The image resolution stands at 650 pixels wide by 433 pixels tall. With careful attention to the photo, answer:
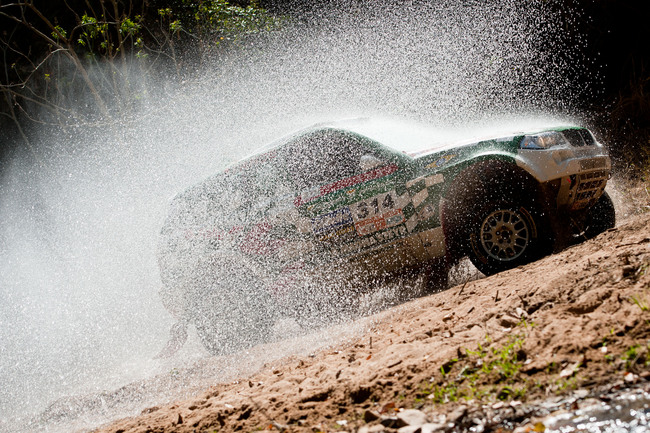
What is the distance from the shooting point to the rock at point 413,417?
243 centimetres

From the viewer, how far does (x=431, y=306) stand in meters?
4.42

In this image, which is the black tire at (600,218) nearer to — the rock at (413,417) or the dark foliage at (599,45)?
the dark foliage at (599,45)

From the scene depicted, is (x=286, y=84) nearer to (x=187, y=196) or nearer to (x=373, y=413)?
(x=187, y=196)

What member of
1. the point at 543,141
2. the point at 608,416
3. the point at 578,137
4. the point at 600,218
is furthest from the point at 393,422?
the point at 600,218

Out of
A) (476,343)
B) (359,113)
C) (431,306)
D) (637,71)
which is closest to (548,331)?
(476,343)

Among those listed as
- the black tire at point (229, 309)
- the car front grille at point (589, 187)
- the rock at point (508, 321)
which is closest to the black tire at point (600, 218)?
the car front grille at point (589, 187)

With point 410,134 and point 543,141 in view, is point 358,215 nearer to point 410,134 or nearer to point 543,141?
point 410,134

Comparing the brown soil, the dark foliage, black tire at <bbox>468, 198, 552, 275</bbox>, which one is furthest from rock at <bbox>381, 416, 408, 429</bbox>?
the dark foliage

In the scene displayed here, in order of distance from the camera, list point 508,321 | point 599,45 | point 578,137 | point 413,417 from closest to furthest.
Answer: point 413,417 < point 508,321 < point 578,137 < point 599,45

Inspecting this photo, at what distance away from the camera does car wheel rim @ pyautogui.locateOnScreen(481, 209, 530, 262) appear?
4691 mm

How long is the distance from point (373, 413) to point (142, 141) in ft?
32.8

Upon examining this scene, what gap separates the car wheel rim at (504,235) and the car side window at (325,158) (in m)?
1.21

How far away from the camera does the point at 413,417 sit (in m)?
2.47

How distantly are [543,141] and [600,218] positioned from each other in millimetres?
1281
